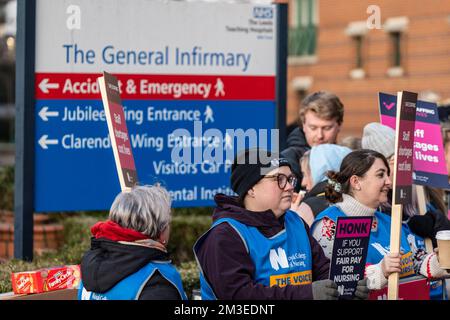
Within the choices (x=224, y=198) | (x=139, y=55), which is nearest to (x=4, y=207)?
(x=139, y=55)

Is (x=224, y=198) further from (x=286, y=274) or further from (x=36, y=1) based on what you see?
(x=36, y=1)

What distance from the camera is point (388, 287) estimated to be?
5176 millimetres

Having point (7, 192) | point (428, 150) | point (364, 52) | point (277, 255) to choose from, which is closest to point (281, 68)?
point (428, 150)

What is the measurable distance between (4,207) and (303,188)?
5.55m

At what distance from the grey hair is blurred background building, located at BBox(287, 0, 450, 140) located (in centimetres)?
2425

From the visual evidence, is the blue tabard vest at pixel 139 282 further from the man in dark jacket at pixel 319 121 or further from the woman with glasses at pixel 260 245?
the man in dark jacket at pixel 319 121

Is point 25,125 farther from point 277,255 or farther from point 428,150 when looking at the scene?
point 277,255

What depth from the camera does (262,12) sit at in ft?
28.4

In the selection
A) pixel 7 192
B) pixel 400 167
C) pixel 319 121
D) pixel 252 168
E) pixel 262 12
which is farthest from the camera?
pixel 7 192

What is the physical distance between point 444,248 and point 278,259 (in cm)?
104

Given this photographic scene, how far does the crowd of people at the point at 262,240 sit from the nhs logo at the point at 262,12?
8.97 feet

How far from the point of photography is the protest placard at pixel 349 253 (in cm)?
486

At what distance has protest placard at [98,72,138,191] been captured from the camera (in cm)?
545

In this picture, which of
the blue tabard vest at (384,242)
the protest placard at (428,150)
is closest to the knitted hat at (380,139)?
the protest placard at (428,150)
